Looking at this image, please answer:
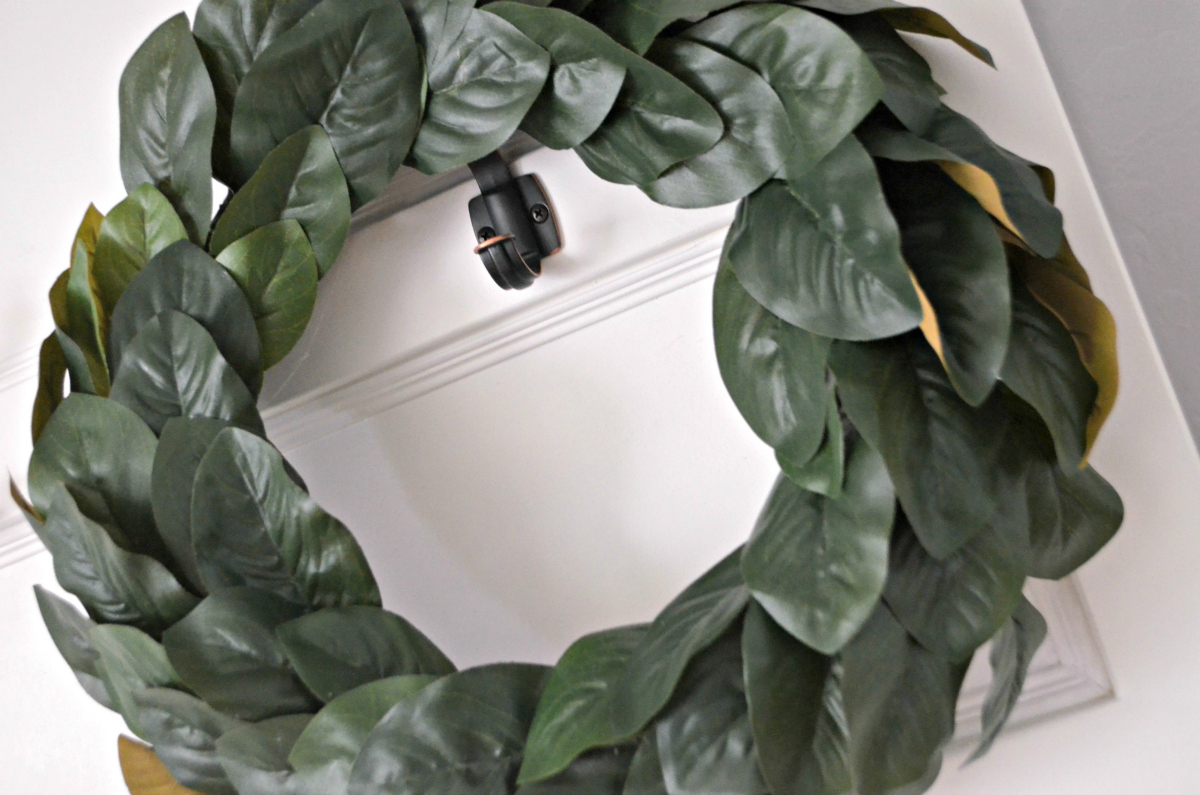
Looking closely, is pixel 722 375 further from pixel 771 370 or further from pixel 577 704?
pixel 577 704

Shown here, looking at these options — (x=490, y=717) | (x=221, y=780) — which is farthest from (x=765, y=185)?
(x=221, y=780)

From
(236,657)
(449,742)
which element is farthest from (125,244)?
(449,742)

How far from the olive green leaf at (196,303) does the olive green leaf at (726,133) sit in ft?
1.00

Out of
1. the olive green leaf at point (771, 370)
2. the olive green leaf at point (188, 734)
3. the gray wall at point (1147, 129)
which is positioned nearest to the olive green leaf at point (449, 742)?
the olive green leaf at point (188, 734)

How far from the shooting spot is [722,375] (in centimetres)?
57

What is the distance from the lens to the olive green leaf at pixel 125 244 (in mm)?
700

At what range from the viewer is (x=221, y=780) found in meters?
0.60

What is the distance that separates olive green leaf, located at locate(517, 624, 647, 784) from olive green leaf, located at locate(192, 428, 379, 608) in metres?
0.15

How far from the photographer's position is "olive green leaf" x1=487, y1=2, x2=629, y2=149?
2.00 feet

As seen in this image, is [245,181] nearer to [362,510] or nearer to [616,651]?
[362,510]

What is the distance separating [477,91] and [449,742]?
430mm

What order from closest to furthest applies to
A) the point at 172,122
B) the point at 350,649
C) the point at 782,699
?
the point at 782,699 < the point at 350,649 < the point at 172,122

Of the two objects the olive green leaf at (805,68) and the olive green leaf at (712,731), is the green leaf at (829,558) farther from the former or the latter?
the olive green leaf at (805,68)

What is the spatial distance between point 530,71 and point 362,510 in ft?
1.19
